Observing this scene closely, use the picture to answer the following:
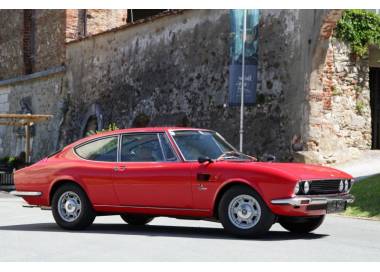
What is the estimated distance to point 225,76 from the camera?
22.8m

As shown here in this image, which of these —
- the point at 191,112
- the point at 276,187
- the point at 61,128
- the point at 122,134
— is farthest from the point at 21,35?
the point at 276,187

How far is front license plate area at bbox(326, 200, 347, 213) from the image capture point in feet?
29.8

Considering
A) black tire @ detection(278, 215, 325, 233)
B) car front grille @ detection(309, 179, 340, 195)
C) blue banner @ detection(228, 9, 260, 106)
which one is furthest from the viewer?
blue banner @ detection(228, 9, 260, 106)

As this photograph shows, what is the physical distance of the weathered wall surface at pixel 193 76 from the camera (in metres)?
20.7

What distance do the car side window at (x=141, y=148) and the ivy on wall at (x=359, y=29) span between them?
40.8 feet

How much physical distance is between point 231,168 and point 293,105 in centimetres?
1184

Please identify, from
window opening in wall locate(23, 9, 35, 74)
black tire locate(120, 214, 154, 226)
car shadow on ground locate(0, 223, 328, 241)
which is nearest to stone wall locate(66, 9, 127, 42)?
window opening in wall locate(23, 9, 35, 74)

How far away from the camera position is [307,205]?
28.8ft

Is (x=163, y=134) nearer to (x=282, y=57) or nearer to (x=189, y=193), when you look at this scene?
(x=189, y=193)

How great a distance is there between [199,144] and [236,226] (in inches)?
53.7

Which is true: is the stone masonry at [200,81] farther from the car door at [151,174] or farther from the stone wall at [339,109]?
the car door at [151,174]

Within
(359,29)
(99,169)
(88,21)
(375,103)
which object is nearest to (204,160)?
(99,169)

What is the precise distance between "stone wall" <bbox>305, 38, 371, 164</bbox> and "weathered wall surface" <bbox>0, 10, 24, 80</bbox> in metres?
19.6

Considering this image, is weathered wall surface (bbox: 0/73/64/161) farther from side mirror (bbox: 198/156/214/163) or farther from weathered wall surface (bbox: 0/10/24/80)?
side mirror (bbox: 198/156/214/163)
